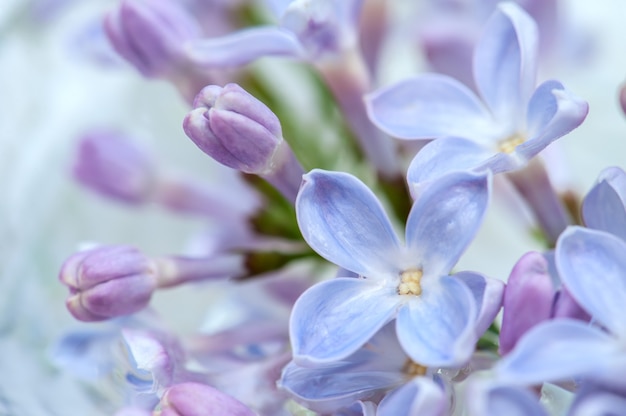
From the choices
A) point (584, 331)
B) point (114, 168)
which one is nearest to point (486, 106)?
point (584, 331)

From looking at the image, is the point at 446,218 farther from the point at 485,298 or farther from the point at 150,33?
the point at 150,33

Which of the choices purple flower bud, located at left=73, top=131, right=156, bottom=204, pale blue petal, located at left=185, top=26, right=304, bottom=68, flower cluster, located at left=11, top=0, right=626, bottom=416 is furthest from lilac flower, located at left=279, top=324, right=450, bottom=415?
purple flower bud, located at left=73, top=131, right=156, bottom=204

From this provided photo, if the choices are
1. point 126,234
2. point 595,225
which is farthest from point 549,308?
point 126,234

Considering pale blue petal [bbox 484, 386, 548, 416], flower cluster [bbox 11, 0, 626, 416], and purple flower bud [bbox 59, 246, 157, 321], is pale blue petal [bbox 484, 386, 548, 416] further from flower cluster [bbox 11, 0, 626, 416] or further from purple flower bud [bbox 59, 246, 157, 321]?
purple flower bud [bbox 59, 246, 157, 321]

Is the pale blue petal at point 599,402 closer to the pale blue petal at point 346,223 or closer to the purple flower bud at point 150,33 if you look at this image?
the pale blue petal at point 346,223

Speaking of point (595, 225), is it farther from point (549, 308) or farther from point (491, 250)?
point (491, 250)

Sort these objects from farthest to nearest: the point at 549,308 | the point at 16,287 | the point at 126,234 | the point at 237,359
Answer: the point at 126,234 → the point at 16,287 → the point at 237,359 → the point at 549,308

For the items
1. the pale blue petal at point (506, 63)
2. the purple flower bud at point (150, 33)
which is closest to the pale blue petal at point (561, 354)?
the pale blue petal at point (506, 63)
